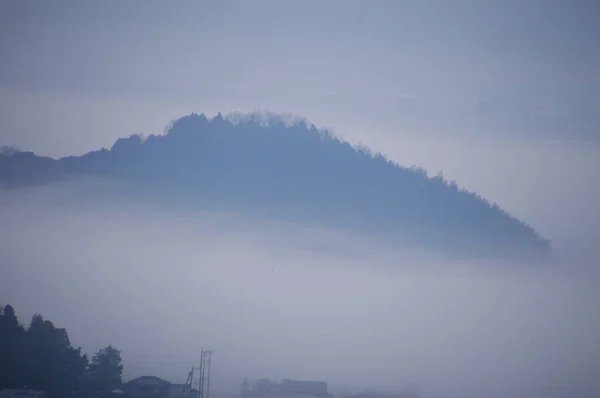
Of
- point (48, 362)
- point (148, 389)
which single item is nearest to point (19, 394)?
point (48, 362)

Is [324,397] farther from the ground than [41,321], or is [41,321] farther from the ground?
[41,321]

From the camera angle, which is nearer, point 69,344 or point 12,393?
point 12,393

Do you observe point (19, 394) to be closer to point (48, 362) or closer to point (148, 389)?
point (48, 362)

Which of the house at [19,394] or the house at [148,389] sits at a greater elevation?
the house at [148,389]

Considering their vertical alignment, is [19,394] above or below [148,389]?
below

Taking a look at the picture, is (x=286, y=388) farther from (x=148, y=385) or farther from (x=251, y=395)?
(x=148, y=385)

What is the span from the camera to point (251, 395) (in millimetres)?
15484

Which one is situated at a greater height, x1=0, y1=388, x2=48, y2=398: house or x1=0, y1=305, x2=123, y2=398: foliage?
x1=0, y1=305, x2=123, y2=398: foliage

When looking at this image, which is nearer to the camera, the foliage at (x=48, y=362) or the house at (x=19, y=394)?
the house at (x=19, y=394)

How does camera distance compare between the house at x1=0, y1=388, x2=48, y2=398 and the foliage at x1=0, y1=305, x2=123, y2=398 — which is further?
the foliage at x1=0, y1=305, x2=123, y2=398

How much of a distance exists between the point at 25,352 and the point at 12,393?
975mm

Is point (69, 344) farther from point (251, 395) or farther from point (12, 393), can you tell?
point (251, 395)

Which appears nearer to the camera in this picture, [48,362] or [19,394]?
[19,394]

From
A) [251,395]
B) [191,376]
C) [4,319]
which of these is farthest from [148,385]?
[4,319]
